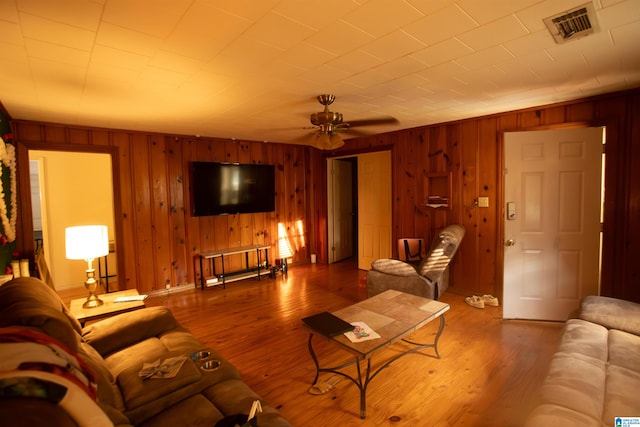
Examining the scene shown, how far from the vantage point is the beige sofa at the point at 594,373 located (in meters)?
1.42

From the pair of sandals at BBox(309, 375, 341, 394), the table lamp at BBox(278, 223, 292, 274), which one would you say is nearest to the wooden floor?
the pair of sandals at BBox(309, 375, 341, 394)

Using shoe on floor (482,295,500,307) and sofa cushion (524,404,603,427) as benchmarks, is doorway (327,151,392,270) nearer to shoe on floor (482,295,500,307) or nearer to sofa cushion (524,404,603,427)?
shoe on floor (482,295,500,307)

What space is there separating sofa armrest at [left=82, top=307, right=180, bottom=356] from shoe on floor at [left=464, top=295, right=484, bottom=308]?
11.2 ft

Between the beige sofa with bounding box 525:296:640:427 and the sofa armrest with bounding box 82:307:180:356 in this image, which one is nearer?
the beige sofa with bounding box 525:296:640:427

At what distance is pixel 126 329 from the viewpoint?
2168 mm

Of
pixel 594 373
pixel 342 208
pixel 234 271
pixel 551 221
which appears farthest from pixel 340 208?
pixel 594 373

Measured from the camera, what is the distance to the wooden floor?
2.12 meters

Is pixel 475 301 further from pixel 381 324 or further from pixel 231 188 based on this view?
pixel 231 188

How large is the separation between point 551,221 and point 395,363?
7.57 feet

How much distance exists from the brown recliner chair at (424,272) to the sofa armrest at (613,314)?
1309mm

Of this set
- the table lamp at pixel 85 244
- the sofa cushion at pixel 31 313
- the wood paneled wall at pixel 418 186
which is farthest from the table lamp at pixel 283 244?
the sofa cushion at pixel 31 313

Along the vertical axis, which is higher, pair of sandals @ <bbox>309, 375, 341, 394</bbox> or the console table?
the console table

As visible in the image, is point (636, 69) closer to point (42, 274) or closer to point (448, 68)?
point (448, 68)

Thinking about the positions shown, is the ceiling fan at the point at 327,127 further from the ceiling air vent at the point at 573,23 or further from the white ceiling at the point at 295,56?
the ceiling air vent at the point at 573,23
